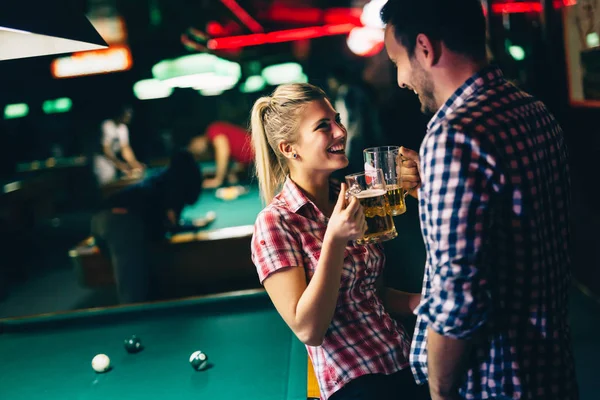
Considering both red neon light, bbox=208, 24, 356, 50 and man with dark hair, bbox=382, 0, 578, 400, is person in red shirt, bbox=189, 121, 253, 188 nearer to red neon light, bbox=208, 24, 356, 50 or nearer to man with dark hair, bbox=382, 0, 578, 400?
red neon light, bbox=208, 24, 356, 50

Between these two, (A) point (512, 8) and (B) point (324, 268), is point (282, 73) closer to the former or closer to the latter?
(A) point (512, 8)

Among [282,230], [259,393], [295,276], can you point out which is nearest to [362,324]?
[295,276]

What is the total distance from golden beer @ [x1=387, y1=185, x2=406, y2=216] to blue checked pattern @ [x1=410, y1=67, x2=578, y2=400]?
486mm

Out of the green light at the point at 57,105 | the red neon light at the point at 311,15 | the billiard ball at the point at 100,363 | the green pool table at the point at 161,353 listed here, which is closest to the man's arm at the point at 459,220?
the green pool table at the point at 161,353

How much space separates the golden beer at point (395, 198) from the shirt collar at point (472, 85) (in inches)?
19.4

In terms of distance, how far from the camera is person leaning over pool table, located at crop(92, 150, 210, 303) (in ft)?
15.6

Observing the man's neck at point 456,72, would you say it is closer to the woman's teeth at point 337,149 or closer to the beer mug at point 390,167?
the beer mug at point 390,167

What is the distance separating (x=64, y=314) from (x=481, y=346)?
3.00 metres

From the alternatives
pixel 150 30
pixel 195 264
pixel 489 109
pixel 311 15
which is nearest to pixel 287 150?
pixel 489 109

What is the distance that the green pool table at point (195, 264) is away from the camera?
5.18 meters

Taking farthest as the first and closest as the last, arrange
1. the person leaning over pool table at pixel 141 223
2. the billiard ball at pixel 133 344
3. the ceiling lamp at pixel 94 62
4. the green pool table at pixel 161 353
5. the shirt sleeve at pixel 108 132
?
the ceiling lamp at pixel 94 62
the shirt sleeve at pixel 108 132
the person leaning over pool table at pixel 141 223
the billiard ball at pixel 133 344
the green pool table at pixel 161 353

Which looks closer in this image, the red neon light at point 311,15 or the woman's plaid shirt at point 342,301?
the woman's plaid shirt at point 342,301

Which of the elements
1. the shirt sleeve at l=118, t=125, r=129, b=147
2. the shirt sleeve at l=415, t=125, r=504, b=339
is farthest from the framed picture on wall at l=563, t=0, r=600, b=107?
the shirt sleeve at l=118, t=125, r=129, b=147

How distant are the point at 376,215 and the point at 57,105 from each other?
35.9 feet
